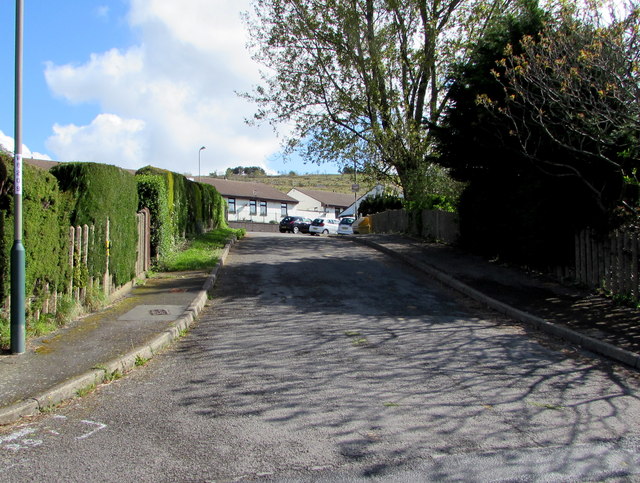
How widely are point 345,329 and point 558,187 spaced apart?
6646mm

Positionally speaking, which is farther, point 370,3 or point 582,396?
point 370,3

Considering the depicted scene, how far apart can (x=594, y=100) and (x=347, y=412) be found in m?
8.33

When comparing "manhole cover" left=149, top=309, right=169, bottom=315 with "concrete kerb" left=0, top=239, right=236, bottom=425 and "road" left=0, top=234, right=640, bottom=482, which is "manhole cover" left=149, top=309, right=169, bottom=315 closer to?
"concrete kerb" left=0, top=239, right=236, bottom=425

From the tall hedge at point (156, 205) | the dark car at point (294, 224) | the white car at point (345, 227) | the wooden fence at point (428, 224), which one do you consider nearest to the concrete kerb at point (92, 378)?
the tall hedge at point (156, 205)

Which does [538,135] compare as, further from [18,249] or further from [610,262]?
[18,249]

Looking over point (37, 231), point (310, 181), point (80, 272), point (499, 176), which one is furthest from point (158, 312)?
point (310, 181)

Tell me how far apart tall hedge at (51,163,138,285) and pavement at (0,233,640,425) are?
0.73 meters

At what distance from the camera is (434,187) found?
25.8m

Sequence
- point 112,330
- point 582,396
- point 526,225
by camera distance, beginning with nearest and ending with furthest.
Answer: point 582,396 → point 112,330 → point 526,225

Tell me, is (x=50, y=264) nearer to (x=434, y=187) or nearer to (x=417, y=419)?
(x=417, y=419)

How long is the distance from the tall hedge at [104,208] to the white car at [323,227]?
106 feet

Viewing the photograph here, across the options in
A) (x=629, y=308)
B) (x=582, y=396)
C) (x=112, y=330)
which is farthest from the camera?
(x=629, y=308)

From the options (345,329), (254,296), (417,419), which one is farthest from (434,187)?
(417,419)

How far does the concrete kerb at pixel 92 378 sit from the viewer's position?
189 inches
